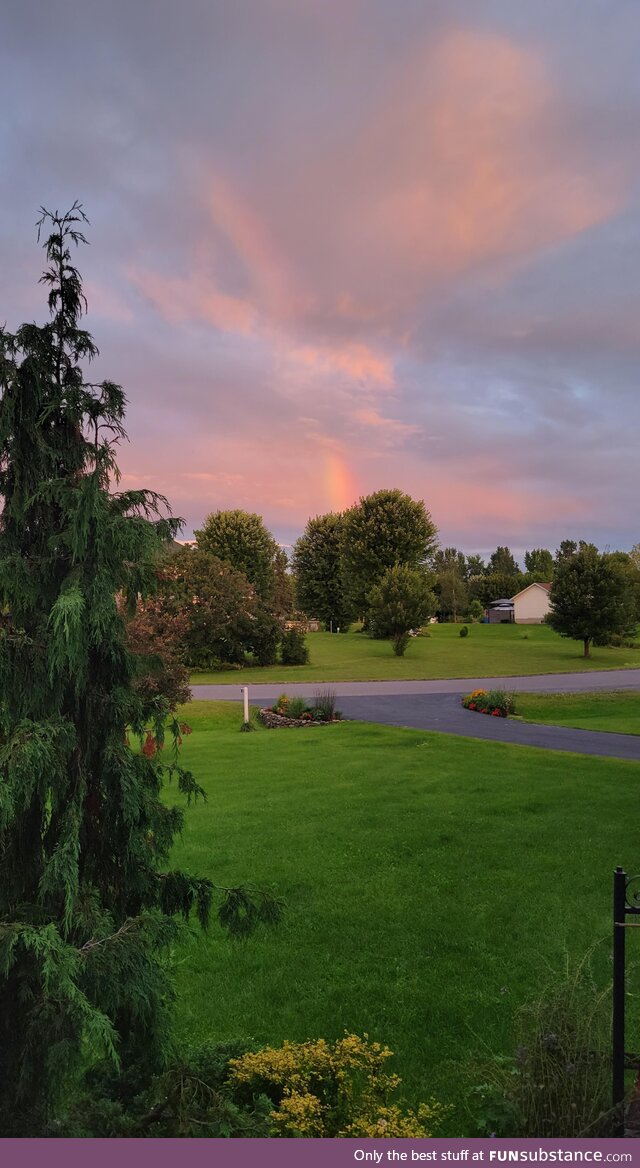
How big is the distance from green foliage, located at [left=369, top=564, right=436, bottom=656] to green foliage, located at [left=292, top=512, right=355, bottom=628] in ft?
85.8

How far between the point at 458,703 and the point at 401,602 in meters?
23.2

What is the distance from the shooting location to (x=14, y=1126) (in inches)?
129

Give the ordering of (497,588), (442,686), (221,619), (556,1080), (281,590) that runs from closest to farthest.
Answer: (556,1080)
(442,686)
(221,619)
(281,590)
(497,588)

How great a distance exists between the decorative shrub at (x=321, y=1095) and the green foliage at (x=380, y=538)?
203 ft

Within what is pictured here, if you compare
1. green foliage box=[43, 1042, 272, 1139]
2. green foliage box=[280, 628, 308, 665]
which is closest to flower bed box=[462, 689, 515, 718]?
green foliage box=[43, 1042, 272, 1139]

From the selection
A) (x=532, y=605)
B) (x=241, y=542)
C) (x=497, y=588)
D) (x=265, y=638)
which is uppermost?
(x=241, y=542)

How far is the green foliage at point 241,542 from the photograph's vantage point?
64.8 meters

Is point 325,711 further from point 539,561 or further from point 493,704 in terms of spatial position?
point 539,561

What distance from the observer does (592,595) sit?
147 ft

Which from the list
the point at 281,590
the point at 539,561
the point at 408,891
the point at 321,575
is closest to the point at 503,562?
the point at 539,561

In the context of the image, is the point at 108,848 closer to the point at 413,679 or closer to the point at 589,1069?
the point at 589,1069

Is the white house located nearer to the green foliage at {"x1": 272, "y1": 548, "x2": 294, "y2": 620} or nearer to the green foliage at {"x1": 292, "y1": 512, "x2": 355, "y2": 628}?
the green foliage at {"x1": 292, "y1": 512, "x2": 355, "y2": 628}

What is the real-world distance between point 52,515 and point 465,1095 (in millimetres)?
4842
